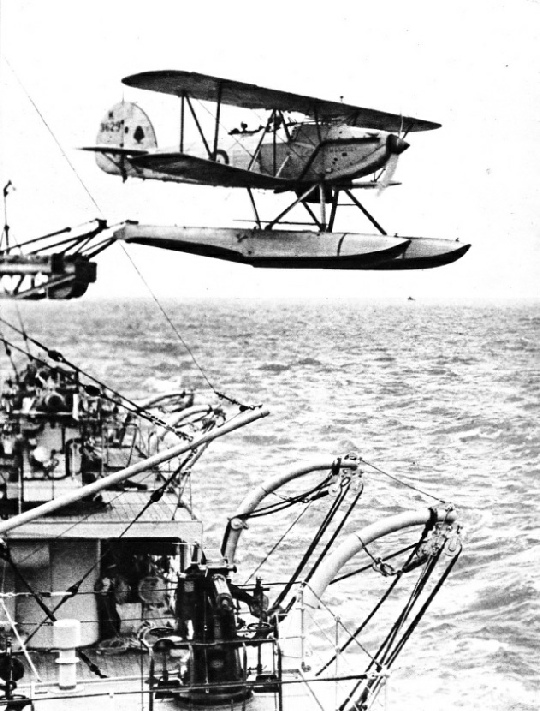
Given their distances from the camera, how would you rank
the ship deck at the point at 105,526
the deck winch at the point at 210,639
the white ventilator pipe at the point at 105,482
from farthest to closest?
1. the ship deck at the point at 105,526
2. the white ventilator pipe at the point at 105,482
3. the deck winch at the point at 210,639

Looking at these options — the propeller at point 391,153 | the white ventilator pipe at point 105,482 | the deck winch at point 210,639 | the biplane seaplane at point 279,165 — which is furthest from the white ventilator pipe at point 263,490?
the propeller at point 391,153

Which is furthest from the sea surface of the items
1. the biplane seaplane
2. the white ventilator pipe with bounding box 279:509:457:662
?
the white ventilator pipe with bounding box 279:509:457:662

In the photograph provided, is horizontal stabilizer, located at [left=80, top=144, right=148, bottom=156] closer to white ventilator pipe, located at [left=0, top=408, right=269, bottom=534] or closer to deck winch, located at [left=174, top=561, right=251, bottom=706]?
white ventilator pipe, located at [left=0, top=408, right=269, bottom=534]

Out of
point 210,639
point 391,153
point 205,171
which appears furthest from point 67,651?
point 391,153

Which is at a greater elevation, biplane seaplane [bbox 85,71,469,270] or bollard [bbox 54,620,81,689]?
biplane seaplane [bbox 85,71,469,270]

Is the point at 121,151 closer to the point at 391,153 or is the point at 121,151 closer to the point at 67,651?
the point at 391,153

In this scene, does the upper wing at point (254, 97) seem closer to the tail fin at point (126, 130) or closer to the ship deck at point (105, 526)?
the tail fin at point (126, 130)

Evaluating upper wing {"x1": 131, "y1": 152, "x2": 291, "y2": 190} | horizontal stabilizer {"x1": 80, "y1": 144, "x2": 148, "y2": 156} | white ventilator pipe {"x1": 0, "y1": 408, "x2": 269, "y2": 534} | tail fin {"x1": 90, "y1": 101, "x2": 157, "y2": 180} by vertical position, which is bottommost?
white ventilator pipe {"x1": 0, "y1": 408, "x2": 269, "y2": 534}

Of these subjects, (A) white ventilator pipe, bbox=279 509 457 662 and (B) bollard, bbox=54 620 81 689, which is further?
(A) white ventilator pipe, bbox=279 509 457 662
